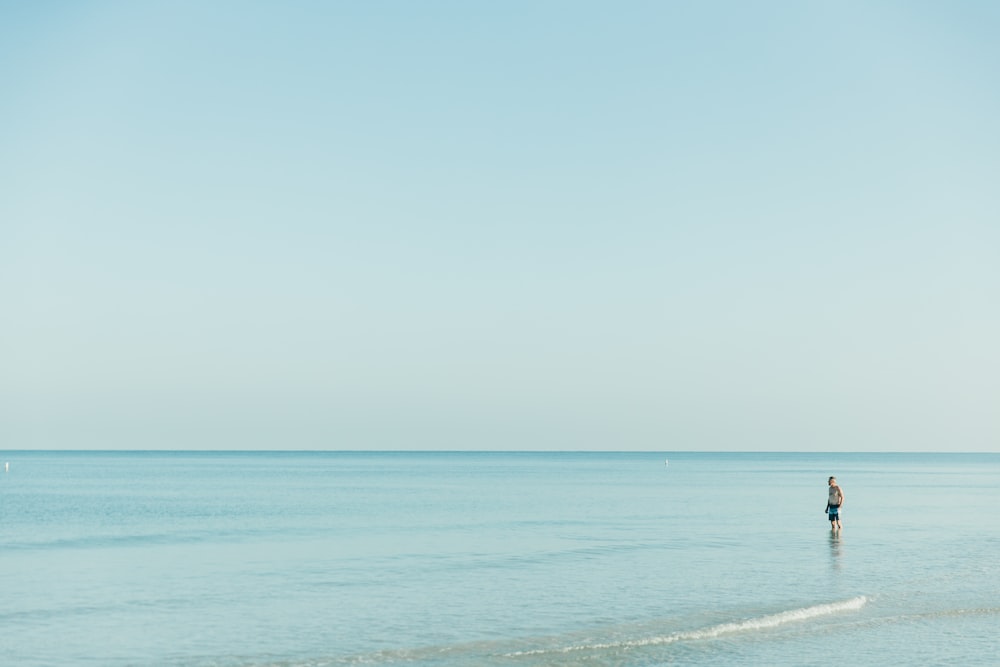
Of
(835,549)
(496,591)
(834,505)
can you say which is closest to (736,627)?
(496,591)

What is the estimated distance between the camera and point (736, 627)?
59.8 feet

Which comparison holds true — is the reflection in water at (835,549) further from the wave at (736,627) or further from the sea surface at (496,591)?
the wave at (736,627)

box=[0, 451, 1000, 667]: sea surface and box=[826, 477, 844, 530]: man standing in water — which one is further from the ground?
box=[826, 477, 844, 530]: man standing in water

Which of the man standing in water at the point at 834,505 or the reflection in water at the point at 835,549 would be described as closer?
the reflection in water at the point at 835,549

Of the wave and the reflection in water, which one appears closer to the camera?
the wave

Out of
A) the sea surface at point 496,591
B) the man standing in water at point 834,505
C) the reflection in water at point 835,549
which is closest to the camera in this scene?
the sea surface at point 496,591

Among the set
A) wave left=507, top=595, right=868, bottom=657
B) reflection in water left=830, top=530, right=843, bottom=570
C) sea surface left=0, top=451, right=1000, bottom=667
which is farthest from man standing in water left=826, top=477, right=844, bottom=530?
wave left=507, top=595, right=868, bottom=657

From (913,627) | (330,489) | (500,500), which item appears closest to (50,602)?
(913,627)

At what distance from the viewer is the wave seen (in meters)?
16.7

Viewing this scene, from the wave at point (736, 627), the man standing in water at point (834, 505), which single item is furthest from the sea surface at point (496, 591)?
the man standing in water at point (834, 505)

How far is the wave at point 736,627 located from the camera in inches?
657

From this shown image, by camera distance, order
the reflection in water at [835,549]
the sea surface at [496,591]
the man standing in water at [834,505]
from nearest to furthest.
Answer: the sea surface at [496,591], the reflection in water at [835,549], the man standing in water at [834,505]

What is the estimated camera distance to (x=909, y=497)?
6581 centimetres

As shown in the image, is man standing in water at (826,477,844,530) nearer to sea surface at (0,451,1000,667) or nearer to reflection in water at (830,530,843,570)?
reflection in water at (830,530,843,570)
